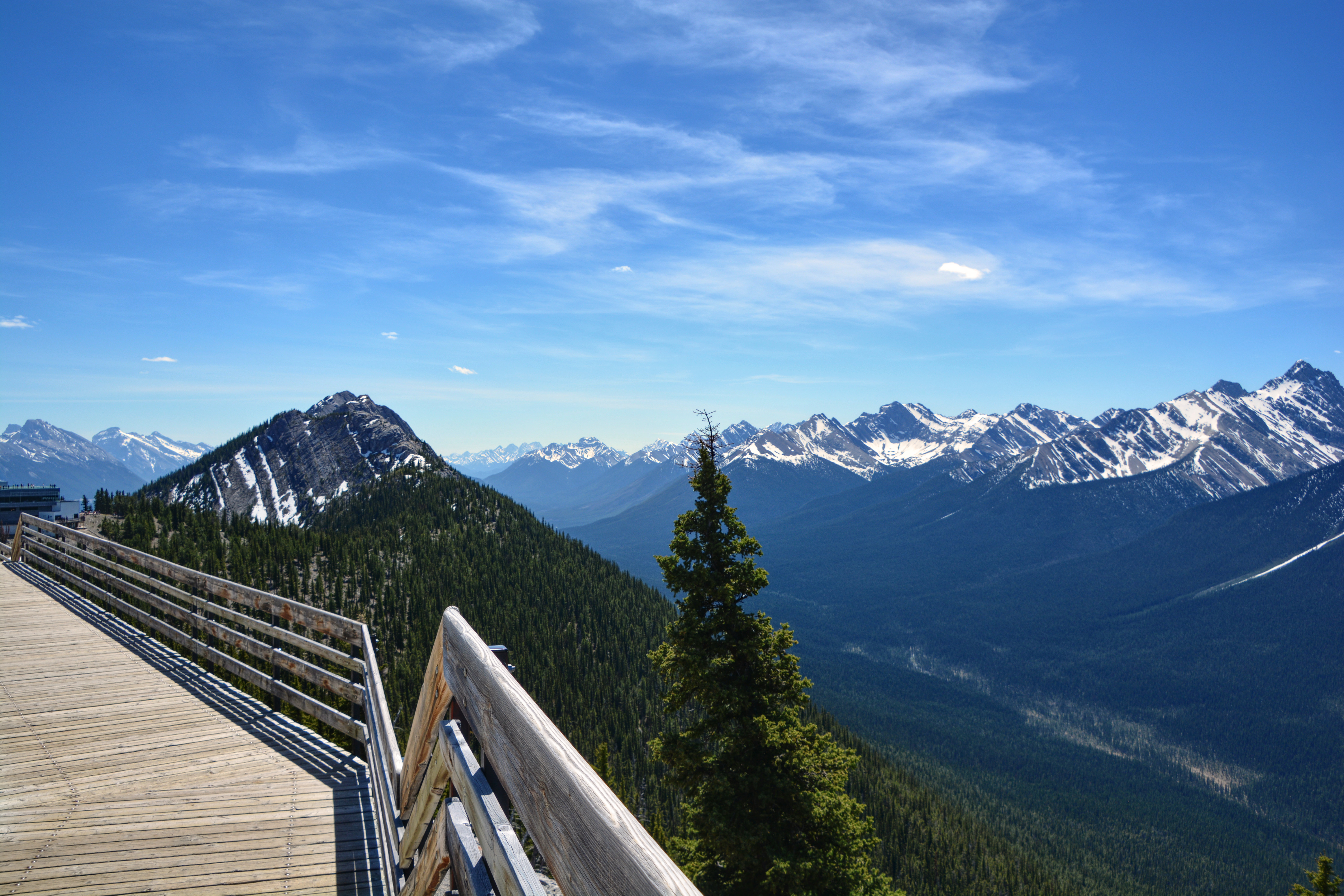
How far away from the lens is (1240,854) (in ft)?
449

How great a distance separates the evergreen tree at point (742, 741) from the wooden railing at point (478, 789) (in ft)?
21.9

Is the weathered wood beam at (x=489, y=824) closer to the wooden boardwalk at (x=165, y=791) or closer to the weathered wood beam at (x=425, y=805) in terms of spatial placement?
the weathered wood beam at (x=425, y=805)

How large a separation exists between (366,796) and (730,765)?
339 inches

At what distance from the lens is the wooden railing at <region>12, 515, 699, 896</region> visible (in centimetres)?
169

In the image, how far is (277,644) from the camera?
974 centimetres

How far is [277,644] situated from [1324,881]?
30863 millimetres

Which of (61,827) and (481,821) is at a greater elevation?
(481,821)

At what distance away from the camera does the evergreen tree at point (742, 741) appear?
13.2m

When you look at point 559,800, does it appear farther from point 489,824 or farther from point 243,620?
point 243,620

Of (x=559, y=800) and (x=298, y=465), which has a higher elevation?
(x=559, y=800)

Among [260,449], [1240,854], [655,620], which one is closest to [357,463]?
[260,449]

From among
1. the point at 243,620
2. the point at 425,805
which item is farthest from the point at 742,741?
the point at 425,805

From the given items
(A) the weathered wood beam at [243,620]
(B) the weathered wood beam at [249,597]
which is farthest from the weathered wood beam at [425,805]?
(A) the weathered wood beam at [243,620]

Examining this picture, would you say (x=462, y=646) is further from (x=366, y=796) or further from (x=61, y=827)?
(x=61, y=827)
